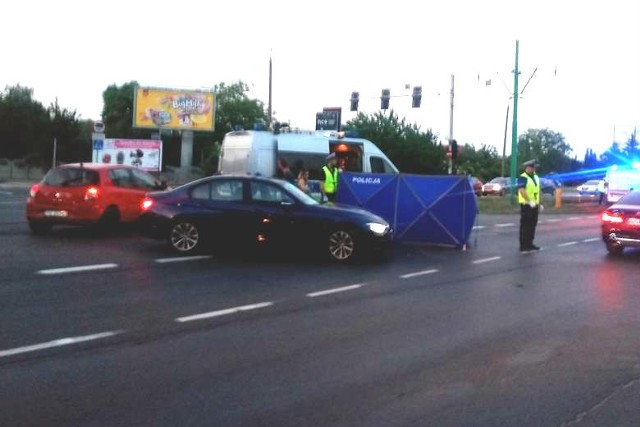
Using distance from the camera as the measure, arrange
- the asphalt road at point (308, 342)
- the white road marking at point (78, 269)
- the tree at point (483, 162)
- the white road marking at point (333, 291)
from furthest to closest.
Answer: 1. the tree at point (483, 162)
2. the white road marking at point (78, 269)
3. the white road marking at point (333, 291)
4. the asphalt road at point (308, 342)

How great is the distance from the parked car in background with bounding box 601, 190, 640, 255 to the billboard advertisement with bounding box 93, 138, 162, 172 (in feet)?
123

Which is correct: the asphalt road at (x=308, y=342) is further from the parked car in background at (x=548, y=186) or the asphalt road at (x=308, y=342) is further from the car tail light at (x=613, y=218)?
the parked car in background at (x=548, y=186)

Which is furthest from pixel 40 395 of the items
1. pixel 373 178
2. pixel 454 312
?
pixel 373 178

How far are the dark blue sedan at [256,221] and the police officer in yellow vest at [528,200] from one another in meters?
3.44

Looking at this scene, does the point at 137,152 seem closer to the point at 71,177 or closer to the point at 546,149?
the point at 71,177

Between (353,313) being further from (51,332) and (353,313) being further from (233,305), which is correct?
(51,332)

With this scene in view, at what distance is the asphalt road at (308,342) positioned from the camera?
249 inches

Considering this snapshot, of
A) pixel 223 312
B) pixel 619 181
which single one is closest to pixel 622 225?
pixel 223 312

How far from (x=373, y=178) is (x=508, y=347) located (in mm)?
10216

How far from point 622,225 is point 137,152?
38380 millimetres

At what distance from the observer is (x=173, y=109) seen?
196ft

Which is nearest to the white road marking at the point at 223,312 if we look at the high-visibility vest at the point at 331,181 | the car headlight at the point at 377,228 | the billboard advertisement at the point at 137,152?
the car headlight at the point at 377,228

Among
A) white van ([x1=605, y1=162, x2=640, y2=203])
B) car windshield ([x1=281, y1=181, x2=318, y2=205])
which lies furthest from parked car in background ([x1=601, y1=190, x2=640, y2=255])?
white van ([x1=605, y1=162, x2=640, y2=203])

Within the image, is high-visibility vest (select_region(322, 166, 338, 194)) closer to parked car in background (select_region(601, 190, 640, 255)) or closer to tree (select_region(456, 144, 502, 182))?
parked car in background (select_region(601, 190, 640, 255))
